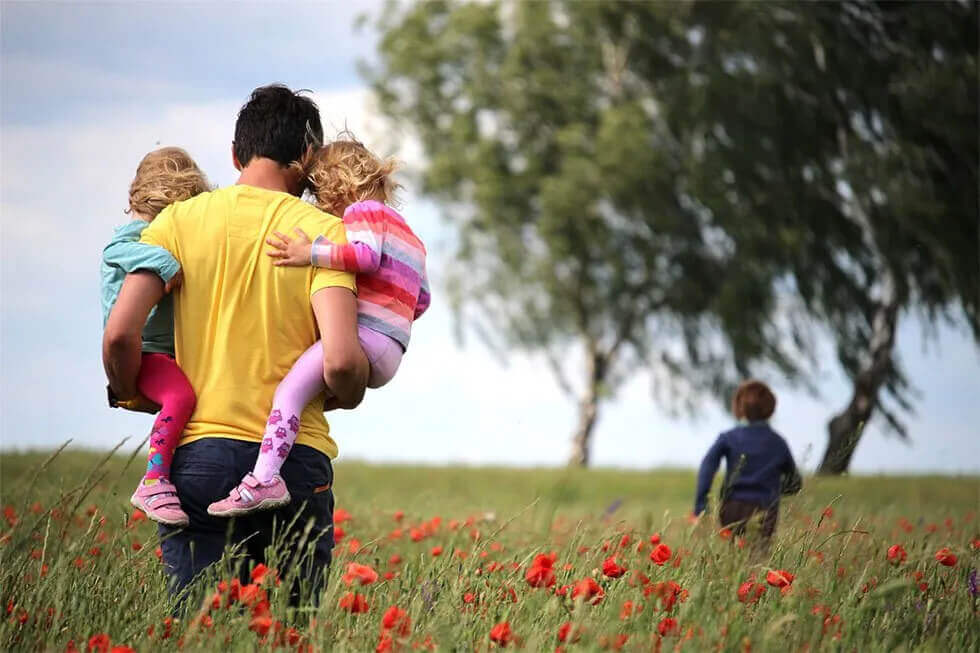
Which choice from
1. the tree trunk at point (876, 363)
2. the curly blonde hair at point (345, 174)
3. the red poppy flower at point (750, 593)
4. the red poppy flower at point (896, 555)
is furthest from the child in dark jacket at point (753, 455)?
the tree trunk at point (876, 363)

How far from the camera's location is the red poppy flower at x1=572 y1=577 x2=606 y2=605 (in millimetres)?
3000

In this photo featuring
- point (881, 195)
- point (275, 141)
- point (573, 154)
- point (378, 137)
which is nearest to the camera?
point (275, 141)

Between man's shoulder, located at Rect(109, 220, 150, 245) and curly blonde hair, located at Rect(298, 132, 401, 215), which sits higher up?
curly blonde hair, located at Rect(298, 132, 401, 215)

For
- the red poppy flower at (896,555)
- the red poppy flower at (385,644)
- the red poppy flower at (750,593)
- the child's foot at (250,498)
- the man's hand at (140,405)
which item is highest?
the man's hand at (140,405)

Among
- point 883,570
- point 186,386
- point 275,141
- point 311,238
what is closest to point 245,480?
point 186,386

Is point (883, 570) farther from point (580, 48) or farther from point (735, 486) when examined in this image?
point (580, 48)

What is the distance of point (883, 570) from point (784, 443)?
272cm

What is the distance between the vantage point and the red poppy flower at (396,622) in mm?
2885

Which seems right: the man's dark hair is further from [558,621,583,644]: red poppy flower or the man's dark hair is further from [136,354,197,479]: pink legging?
[558,621,583,644]: red poppy flower

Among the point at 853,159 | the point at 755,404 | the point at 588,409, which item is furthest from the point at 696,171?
the point at 755,404

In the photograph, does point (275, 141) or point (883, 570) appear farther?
point (883, 570)

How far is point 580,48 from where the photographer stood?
2150 centimetres

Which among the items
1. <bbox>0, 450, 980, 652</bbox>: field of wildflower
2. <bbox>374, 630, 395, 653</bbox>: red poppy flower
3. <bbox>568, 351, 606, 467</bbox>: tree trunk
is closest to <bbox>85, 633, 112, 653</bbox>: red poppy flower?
<bbox>0, 450, 980, 652</bbox>: field of wildflower

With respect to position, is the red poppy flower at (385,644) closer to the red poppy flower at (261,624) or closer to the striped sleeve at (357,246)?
the red poppy flower at (261,624)
